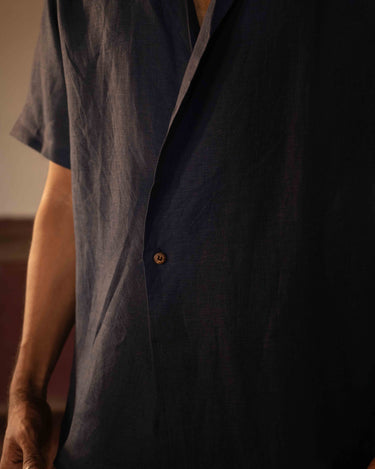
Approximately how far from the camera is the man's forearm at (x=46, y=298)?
654 mm

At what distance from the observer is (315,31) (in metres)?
0.47

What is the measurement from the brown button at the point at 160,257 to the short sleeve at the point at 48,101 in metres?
0.23

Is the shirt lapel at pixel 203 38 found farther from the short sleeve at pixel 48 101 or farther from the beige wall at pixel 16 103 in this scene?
the beige wall at pixel 16 103

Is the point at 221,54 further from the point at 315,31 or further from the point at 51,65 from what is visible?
the point at 51,65

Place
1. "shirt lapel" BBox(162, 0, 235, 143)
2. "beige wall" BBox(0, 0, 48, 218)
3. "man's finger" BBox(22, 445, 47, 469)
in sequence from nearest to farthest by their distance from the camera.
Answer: "shirt lapel" BBox(162, 0, 235, 143), "man's finger" BBox(22, 445, 47, 469), "beige wall" BBox(0, 0, 48, 218)

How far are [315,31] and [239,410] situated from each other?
37 centimetres

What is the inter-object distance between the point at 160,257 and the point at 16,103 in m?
1.04

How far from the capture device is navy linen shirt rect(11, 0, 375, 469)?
0.48 meters

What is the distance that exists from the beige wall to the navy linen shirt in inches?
35.0

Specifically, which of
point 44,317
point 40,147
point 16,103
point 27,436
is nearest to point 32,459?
point 27,436

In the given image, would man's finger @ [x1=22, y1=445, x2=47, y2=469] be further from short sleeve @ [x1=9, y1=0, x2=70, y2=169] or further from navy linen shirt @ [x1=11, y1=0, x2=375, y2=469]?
short sleeve @ [x1=9, y1=0, x2=70, y2=169]

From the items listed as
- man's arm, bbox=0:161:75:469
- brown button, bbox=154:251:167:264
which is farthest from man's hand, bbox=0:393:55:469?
brown button, bbox=154:251:167:264

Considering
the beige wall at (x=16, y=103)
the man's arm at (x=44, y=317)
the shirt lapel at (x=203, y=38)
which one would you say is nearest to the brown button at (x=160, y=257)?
the shirt lapel at (x=203, y=38)

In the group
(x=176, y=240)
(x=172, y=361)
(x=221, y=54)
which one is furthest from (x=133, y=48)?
(x=172, y=361)
